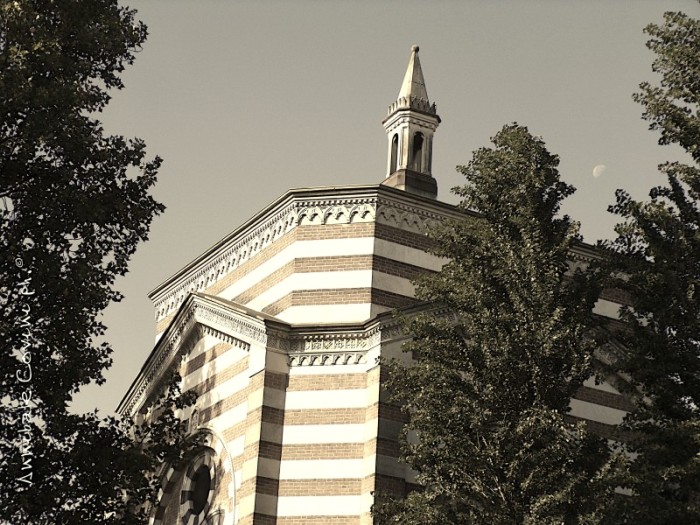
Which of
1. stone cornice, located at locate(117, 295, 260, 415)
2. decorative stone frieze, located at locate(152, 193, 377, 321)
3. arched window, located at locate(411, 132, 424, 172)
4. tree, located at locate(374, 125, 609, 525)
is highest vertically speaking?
arched window, located at locate(411, 132, 424, 172)

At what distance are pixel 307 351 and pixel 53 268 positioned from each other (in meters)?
7.46

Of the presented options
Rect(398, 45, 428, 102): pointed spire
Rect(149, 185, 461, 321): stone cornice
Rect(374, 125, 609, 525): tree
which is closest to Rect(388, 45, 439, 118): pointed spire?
Rect(398, 45, 428, 102): pointed spire

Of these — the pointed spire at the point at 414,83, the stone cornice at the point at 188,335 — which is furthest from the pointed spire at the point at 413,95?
the stone cornice at the point at 188,335

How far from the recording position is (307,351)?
22.2 m

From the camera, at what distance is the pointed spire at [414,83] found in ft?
86.9

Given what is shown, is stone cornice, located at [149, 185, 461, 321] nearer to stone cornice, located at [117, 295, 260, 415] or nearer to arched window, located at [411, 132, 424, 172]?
stone cornice, located at [117, 295, 260, 415]

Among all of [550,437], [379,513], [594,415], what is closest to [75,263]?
[379,513]

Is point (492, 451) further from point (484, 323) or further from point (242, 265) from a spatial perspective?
point (242, 265)

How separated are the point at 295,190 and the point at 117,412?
767 centimetres

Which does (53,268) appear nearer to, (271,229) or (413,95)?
(271,229)

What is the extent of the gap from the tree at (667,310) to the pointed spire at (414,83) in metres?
9.09

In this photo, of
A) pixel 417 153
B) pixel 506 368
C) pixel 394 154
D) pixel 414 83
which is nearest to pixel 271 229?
pixel 394 154

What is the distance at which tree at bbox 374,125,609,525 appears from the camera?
16.0 meters

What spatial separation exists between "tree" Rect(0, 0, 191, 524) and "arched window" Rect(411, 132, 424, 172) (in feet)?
35.2
